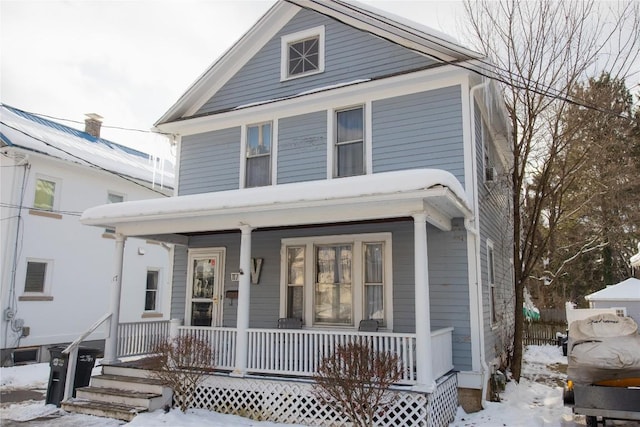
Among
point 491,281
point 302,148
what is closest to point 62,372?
point 302,148

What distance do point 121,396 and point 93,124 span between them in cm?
1345

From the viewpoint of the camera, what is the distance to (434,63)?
27.7 feet

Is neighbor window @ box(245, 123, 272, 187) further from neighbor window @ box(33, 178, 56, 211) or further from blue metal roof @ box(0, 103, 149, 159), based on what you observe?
blue metal roof @ box(0, 103, 149, 159)

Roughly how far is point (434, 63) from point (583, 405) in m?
5.93

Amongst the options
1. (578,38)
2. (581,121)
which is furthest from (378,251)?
(578,38)

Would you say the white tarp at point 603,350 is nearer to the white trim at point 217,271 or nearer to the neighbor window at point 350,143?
the neighbor window at point 350,143

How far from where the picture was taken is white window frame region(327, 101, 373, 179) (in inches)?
343

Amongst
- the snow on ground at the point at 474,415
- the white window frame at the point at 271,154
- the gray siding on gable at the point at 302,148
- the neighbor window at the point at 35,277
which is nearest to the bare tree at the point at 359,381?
the snow on ground at the point at 474,415

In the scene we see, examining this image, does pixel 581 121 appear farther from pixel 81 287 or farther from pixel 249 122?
pixel 81 287

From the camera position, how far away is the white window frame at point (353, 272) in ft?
26.6

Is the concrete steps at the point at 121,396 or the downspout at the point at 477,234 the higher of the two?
the downspout at the point at 477,234

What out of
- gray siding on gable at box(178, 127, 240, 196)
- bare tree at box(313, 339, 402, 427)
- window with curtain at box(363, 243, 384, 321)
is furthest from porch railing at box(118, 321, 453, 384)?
gray siding on gable at box(178, 127, 240, 196)

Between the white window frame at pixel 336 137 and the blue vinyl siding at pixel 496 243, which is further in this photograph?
the white window frame at pixel 336 137

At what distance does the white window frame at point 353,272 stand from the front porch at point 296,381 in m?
0.96
